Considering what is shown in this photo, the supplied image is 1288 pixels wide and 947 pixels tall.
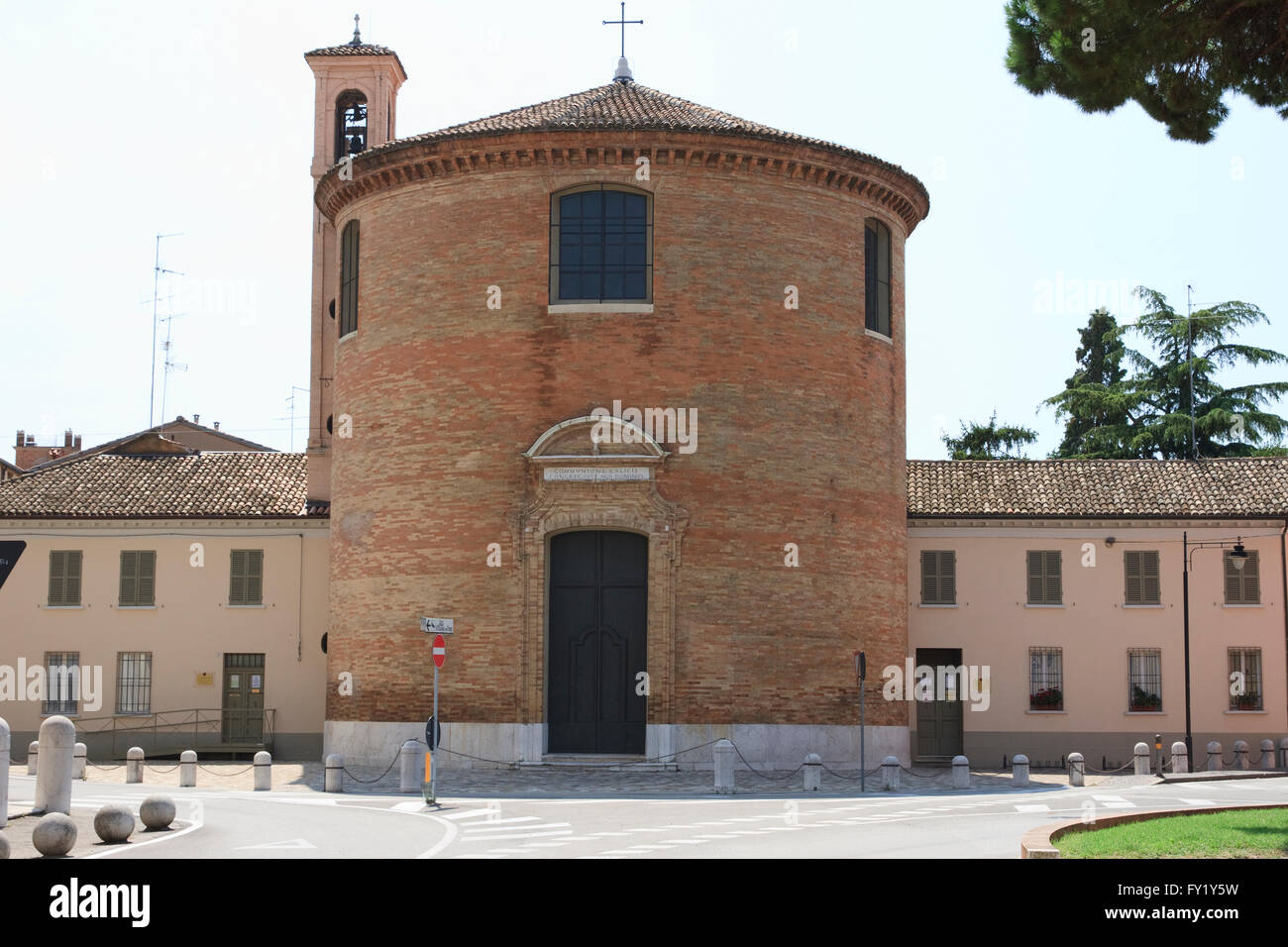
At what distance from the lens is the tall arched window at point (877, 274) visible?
103 ft

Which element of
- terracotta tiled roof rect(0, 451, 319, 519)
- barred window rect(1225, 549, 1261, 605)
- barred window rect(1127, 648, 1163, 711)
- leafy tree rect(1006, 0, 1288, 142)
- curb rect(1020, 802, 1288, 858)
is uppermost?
leafy tree rect(1006, 0, 1288, 142)

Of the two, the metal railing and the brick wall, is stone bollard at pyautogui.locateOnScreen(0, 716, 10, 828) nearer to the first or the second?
the brick wall

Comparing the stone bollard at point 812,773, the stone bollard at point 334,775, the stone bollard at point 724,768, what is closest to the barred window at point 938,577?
the stone bollard at point 812,773

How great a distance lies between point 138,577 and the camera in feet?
120

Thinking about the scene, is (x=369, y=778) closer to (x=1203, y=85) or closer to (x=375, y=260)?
(x=375, y=260)

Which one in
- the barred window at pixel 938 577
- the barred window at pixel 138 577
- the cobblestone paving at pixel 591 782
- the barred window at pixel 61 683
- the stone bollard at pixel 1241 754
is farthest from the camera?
the barred window at pixel 138 577

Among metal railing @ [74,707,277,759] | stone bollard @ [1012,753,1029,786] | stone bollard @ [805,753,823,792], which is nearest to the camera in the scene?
stone bollard @ [805,753,823,792]

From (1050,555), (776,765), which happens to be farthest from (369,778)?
(1050,555)

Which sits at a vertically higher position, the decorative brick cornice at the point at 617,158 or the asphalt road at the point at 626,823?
the decorative brick cornice at the point at 617,158

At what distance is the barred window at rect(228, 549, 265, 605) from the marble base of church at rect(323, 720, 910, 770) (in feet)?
26.6

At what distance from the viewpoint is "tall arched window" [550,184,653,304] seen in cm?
2916

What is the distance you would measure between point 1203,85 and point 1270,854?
9.42m

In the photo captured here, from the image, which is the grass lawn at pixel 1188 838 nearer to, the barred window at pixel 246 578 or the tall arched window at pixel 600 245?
the tall arched window at pixel 600 245

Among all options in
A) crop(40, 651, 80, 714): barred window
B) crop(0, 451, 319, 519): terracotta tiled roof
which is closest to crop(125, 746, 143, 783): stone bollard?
crop(40, 651, 80, 714): barred window
